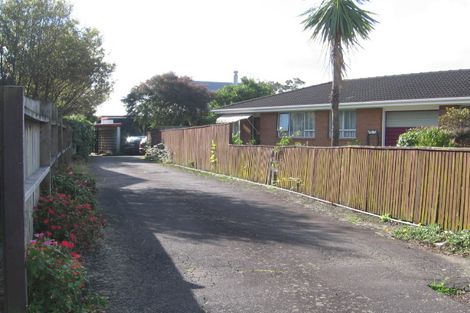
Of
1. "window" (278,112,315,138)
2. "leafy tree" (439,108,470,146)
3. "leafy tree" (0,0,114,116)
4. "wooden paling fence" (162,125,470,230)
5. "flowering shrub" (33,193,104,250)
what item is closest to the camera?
"flowering shrub" (33,193,104,250)

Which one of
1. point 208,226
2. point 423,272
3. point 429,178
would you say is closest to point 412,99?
point 429,178

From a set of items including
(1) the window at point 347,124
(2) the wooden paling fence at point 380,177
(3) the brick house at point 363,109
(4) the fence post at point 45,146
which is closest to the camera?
(4) the fence post at point 45,146

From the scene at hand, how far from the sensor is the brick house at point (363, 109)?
20.6m

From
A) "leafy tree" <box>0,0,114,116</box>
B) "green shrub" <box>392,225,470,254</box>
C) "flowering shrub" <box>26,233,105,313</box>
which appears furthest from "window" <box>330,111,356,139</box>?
"flowering shrub" <box>26,233,105,313</box>

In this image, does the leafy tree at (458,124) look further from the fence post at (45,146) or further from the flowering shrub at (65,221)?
the fence post at (45,146)

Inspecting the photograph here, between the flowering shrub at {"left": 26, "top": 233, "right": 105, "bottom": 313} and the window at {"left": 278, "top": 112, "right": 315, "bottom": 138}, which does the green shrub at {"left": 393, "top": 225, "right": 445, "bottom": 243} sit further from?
the window at {"left": 278, "top": 112, "right": 315, "bottom": 138}

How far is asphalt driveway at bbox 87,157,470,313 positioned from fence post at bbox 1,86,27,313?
1.17 meters

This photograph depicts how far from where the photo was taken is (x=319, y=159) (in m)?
13.3

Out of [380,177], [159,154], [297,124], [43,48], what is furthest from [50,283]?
[159,154]

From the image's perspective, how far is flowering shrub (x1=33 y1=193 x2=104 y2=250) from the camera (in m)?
6.43

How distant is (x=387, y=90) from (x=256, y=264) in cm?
1843

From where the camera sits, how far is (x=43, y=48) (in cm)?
1914

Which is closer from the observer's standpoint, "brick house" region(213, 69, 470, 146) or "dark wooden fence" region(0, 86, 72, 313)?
"dark wooden fence" region(0, 86, 72, 313)

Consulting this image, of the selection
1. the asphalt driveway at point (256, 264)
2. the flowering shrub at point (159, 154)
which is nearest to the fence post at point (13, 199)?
the asphalt driveway at point (256, 264)
